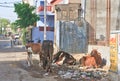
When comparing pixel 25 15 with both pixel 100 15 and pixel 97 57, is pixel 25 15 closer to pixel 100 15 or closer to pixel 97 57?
pixel 100 15

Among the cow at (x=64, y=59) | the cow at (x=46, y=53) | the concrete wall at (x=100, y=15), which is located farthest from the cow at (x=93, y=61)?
the concrete wall at (x=100, y=15)

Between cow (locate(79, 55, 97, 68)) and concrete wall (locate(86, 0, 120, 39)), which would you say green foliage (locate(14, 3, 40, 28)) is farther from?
cow (locate(79, 55, 97, 68))

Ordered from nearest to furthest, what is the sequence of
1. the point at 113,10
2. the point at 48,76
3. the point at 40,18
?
the point at 48,76, the point at 113,10, the point at 40,18

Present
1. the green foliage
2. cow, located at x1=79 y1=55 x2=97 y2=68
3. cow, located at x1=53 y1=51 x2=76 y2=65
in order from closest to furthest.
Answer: cow, located at x1=79 y1=55 x2=97 y2=68
cow, located at x1=53 y1=51 x2=76 y2=65
the green foliage

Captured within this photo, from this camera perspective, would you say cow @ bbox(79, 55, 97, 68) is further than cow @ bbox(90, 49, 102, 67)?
No

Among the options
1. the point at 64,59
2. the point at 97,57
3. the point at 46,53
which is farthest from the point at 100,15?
the point at 46,53

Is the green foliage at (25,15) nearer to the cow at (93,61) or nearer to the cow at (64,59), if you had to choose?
the cow at (64,59)

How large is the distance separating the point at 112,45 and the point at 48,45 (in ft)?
21.6

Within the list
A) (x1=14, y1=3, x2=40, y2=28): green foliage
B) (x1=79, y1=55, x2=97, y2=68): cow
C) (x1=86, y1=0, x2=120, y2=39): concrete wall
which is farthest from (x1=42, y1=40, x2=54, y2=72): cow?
(x1=14, y1=3, x2=40, y2=28): green foliage

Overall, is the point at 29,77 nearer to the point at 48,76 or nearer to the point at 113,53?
the point at 48,76

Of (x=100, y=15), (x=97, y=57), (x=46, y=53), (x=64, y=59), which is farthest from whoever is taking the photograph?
(x=100, y=15)

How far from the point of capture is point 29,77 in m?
17.5

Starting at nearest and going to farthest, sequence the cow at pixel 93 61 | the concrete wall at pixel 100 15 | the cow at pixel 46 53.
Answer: the cow at pixel 46 53 < the cow at pixel 93 61 < the concrete wall at pixel 100 15

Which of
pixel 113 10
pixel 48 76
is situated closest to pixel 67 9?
pixel 113 10
